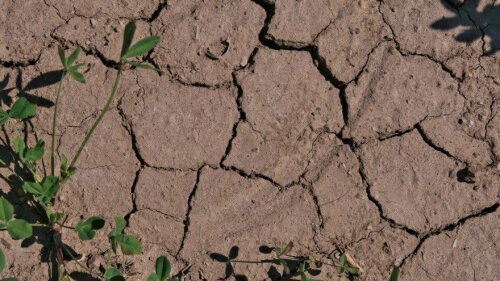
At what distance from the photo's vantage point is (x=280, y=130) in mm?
3795

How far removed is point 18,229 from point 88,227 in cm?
31

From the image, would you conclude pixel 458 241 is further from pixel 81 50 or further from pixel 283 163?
pixel 81 50

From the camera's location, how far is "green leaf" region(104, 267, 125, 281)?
11.2 ft

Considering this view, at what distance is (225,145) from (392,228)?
957 millimetres

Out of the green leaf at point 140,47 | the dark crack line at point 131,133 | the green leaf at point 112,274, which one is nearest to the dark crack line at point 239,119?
the dark crack line at point 131,133

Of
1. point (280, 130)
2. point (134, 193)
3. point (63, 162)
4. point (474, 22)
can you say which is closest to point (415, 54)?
point (474, 22)

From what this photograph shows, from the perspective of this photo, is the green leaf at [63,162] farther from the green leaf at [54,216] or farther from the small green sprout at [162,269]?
the small green sprout at [162,269]

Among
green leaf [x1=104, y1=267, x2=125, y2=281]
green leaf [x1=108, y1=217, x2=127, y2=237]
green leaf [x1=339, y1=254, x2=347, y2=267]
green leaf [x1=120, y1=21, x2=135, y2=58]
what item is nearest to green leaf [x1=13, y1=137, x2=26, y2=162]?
green leaf [x1=108, y1=217, x2=127, y2=237]

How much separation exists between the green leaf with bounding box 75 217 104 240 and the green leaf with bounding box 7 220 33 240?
22cm

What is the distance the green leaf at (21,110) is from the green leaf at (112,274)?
83 centimetres

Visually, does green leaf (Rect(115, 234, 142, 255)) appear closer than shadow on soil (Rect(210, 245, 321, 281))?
Yes

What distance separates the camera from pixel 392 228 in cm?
379

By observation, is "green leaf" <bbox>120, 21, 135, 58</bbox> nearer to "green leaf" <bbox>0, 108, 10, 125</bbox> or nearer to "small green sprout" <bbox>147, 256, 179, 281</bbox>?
"green leaf" <bbox>0, 108, 10, 125</bbox>

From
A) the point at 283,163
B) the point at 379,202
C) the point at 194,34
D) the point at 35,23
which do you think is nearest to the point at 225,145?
the point at 283,163
